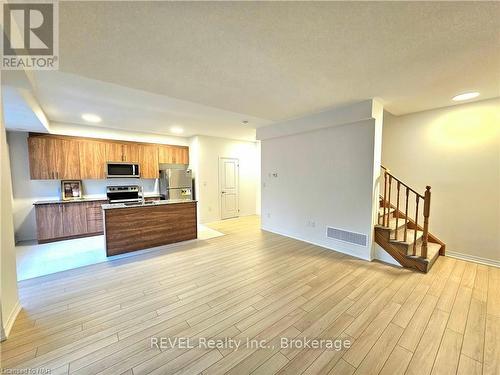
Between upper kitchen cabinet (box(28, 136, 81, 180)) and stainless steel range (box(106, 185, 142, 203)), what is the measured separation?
0.79 meters

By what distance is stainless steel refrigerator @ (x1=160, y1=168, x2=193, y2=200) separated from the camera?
5895mm

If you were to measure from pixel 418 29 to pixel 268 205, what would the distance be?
4225 mm

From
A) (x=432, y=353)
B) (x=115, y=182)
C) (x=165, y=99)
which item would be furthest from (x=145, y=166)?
(x=432, y=353)

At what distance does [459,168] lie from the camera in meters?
3.62

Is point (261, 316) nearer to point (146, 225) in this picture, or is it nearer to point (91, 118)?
point (146, 225)

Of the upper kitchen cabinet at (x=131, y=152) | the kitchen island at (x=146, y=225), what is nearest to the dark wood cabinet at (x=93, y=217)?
the upper kitchen cabinet at (x=131, y=152)

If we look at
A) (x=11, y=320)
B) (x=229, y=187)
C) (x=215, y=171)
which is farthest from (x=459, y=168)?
(x=11, y=320)

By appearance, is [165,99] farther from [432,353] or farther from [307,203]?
[432,353]

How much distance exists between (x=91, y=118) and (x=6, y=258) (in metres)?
3.40

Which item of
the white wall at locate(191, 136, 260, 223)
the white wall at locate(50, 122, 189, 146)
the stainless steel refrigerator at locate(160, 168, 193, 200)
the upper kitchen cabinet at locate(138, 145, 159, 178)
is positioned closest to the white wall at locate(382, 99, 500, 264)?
the white wall at locate(191, 136, 260, 223)

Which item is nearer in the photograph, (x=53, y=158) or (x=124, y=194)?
(x=53, y=158)

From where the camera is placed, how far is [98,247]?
4.15 metres

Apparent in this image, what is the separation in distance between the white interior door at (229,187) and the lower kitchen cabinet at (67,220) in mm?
3364

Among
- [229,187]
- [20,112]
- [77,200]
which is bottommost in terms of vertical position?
[77,200]
